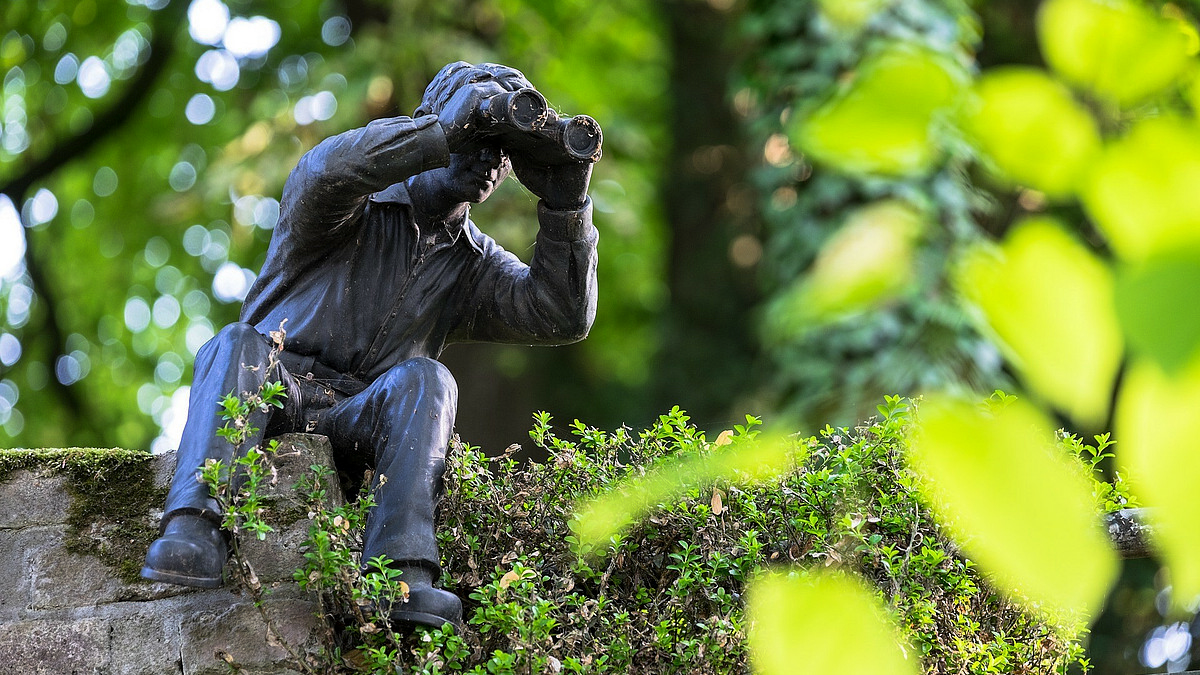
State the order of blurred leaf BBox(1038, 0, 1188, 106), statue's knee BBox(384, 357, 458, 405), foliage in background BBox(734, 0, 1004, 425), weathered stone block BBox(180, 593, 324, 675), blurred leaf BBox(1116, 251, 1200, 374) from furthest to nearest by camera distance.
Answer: foliage in background BBox(734, 0, 1004, 425), statue's knee BBox(384, 357, 458, 405), weathered stone block BBox(180, 593, 324, 675), blurred leaf BBox(1038, 0, 1188, 106), blurred leaf BBox(1116, 251, 1200, 374)

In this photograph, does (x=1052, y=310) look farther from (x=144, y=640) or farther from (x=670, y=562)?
(x=144, y=640)

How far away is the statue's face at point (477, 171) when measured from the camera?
312cm

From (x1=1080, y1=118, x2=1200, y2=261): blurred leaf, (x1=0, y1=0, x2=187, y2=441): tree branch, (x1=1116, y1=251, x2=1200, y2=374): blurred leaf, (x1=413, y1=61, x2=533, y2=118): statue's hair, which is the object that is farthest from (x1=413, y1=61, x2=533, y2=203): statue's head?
(x1=0, y1=0, x2=187, y2=441): tree branch

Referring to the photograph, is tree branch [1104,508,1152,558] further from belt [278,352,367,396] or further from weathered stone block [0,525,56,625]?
weathered stone block [0,525,56,625]

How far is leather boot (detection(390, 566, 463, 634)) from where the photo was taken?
2648mm

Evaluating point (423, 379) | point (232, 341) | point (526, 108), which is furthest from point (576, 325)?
point (232, 341)

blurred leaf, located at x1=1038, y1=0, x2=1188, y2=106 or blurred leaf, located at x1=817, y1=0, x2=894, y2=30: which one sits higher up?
blurred leaf, located at x1=1038, y1=0, x2=1188, y2=106

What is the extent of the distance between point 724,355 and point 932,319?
3.45 m

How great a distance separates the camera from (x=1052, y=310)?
0.77 metres

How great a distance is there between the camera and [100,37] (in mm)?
10742

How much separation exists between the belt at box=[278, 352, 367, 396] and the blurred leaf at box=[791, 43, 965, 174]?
2478 millimetres

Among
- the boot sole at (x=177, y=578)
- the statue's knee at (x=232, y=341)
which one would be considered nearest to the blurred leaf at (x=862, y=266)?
the boot sole at (x=177, y=578)

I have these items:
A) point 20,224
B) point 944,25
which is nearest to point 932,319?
point 944,25

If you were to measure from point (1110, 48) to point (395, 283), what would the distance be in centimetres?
260
